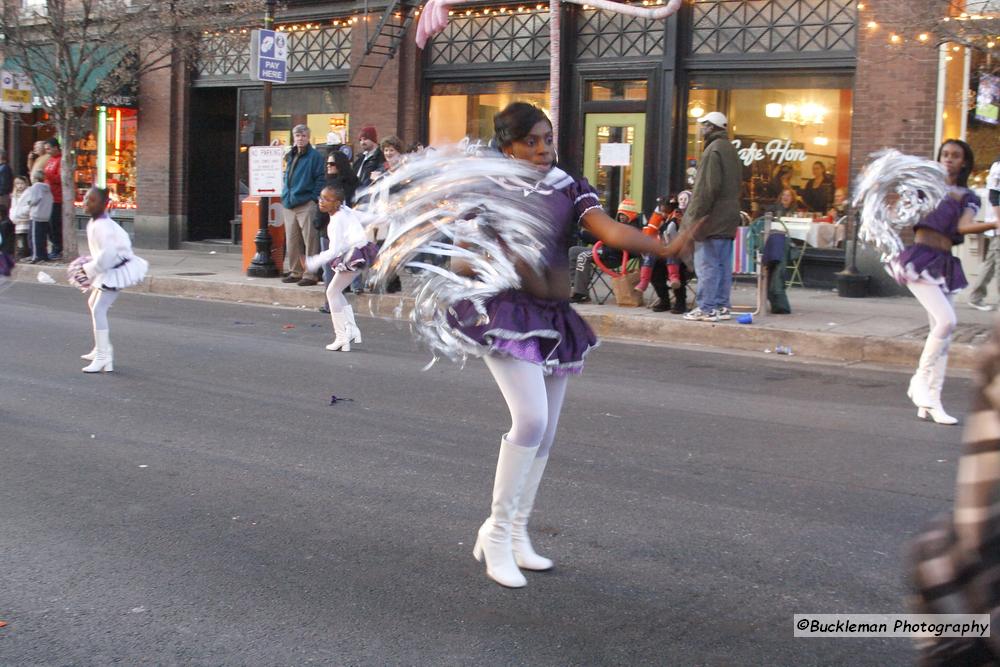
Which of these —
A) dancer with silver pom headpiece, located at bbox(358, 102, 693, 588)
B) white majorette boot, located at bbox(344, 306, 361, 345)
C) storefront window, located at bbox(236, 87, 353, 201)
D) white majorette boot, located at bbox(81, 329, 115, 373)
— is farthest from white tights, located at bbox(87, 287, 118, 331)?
storefront window, located at bbox(236, 87, 353, 201)

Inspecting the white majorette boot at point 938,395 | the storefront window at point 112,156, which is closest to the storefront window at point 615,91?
the white majorette boot at point 938,395

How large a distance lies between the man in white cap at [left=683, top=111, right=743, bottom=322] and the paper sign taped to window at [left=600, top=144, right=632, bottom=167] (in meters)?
4.72

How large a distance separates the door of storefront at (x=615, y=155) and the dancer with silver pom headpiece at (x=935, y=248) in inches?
352

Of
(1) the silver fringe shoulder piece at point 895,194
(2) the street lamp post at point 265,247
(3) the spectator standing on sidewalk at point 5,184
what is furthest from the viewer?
(3) the spectator standing on sidewalk at point 5,184

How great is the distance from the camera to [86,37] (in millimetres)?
17625

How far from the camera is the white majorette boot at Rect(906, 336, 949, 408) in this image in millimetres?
7684

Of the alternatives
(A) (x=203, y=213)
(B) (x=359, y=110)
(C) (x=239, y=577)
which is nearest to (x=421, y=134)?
(B) (x=359, y=110)

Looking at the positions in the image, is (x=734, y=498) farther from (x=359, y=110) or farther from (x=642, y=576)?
(x=359, y=110)

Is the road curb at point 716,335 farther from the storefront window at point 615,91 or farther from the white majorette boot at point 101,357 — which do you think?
the storefront window at point 615,91

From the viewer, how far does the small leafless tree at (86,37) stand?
17.8m

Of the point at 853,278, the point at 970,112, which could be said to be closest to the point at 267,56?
the point at 853,278

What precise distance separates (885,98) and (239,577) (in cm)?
1212

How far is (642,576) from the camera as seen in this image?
4668 millimetres

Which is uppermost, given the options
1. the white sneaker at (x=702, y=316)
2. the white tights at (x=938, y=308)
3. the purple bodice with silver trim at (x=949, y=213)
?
the purple bodice with silver trim at (x=949, y=213)
